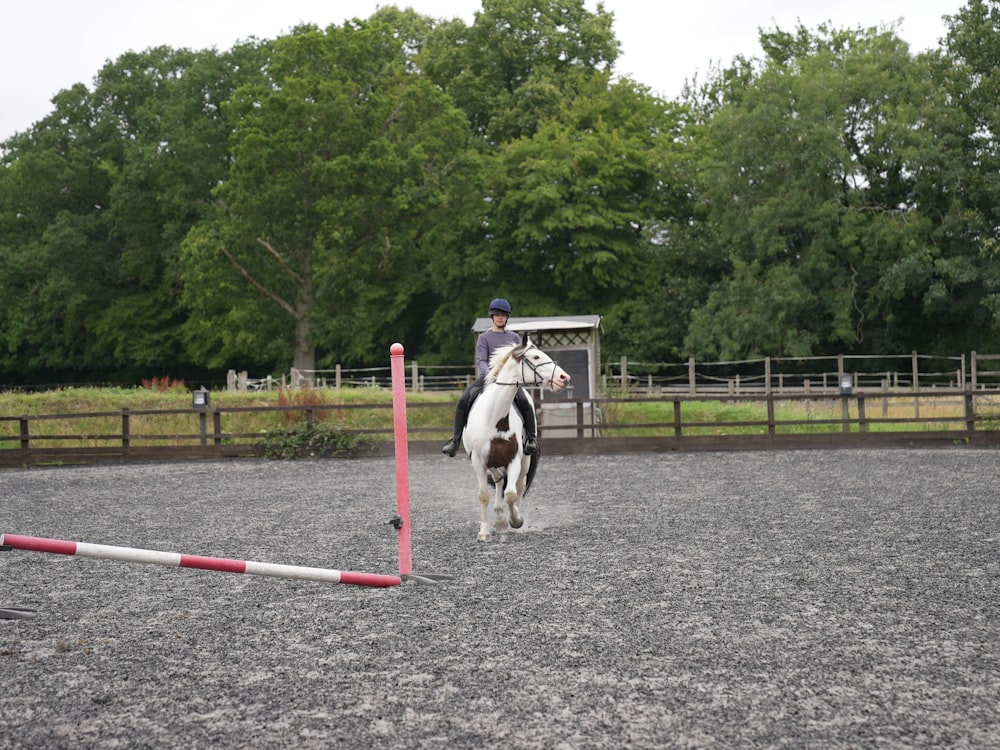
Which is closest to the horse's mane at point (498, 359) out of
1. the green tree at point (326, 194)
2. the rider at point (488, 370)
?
the rider at point (488, 370)

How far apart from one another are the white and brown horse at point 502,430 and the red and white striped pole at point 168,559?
3.00 m

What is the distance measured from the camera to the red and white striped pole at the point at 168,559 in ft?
17.2

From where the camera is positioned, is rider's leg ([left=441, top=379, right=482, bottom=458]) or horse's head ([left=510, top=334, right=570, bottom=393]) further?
rider's leg ([left=441, top=379, right=482, bottom=458])

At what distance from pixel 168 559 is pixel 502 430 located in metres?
4.62

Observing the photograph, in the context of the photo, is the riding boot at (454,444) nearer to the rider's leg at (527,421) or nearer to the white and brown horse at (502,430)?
the white and brown horse at (502,430)

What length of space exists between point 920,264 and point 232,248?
903 inches

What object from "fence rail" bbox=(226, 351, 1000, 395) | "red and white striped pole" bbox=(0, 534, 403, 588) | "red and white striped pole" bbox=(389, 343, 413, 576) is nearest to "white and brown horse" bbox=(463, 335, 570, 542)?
"red and white striped pole" bbox=(389, 343, 413, 576)

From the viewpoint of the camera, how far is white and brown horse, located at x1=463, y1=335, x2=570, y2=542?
9.51m

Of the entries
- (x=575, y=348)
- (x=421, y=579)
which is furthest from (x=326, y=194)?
(x=421, y=579)

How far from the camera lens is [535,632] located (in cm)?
600

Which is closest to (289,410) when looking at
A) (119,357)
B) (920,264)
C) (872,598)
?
(872,598)

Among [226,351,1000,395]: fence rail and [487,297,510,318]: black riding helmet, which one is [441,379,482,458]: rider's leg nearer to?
[487,297,510,318]: black riding helmet

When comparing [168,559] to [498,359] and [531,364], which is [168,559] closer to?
[531,364]

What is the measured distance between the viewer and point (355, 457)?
815 inches
